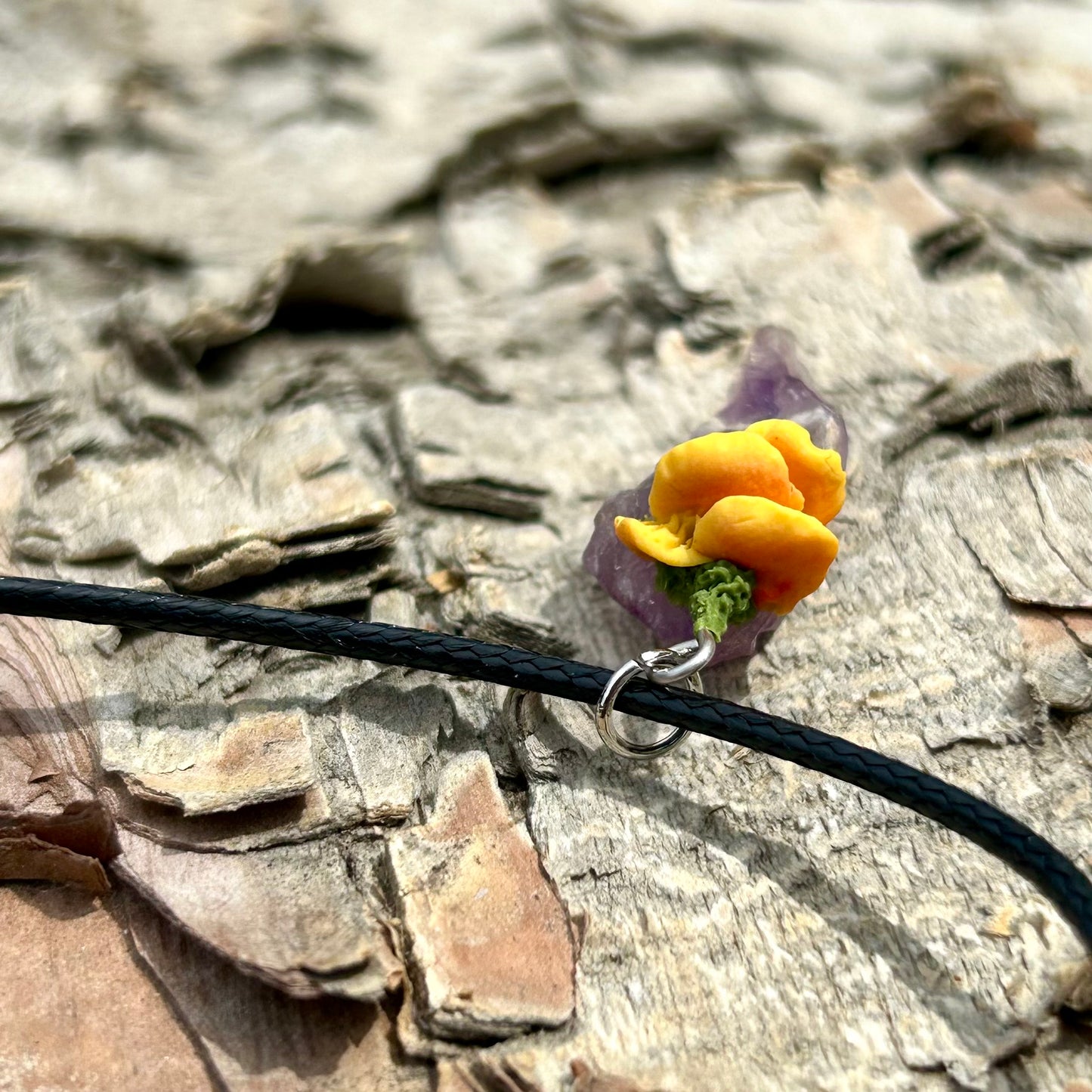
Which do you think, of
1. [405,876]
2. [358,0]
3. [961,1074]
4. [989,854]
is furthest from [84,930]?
[358,0]

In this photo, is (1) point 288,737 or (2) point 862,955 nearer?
(2) point 862,955

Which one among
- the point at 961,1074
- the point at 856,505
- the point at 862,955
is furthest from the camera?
the point at 856,505

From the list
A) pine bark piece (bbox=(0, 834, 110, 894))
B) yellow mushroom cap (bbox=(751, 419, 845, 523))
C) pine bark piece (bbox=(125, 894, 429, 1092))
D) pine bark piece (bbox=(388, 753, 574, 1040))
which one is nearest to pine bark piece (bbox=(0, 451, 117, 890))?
pine bark piece (bbox=(0, 834, 110, 894))

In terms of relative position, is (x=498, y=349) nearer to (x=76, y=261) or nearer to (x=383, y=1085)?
(x=76, y=261)

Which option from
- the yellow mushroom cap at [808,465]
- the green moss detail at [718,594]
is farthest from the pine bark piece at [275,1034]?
the yellow mushroom cap at [808,465]

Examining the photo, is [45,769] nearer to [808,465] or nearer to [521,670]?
[521,670]

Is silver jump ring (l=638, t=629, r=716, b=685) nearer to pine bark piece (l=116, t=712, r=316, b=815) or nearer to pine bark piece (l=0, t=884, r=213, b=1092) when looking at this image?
pine bark piece (l=116, t=712, r=316, b=815)
